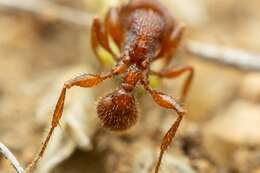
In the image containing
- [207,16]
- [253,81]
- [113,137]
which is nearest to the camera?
[113,137]

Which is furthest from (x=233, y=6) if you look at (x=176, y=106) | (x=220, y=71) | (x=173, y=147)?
(x=176, y=106)

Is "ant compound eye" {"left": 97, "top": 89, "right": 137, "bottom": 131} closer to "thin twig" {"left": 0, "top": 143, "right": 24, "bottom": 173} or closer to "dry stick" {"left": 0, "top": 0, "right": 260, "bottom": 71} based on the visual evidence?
"thin twig" {"left": 0, "top": 143, "right": 24, "bottom": 173}

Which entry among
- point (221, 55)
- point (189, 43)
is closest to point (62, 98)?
point (189, 43)

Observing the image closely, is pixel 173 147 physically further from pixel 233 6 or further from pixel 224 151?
pixel 233 6

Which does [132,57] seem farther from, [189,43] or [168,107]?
[189,43]

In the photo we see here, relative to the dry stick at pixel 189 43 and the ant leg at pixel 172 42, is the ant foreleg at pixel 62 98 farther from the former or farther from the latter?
the dry stick at pixel 189 43

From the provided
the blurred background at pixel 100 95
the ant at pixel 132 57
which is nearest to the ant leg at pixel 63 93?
the ant at pixel 132 57
